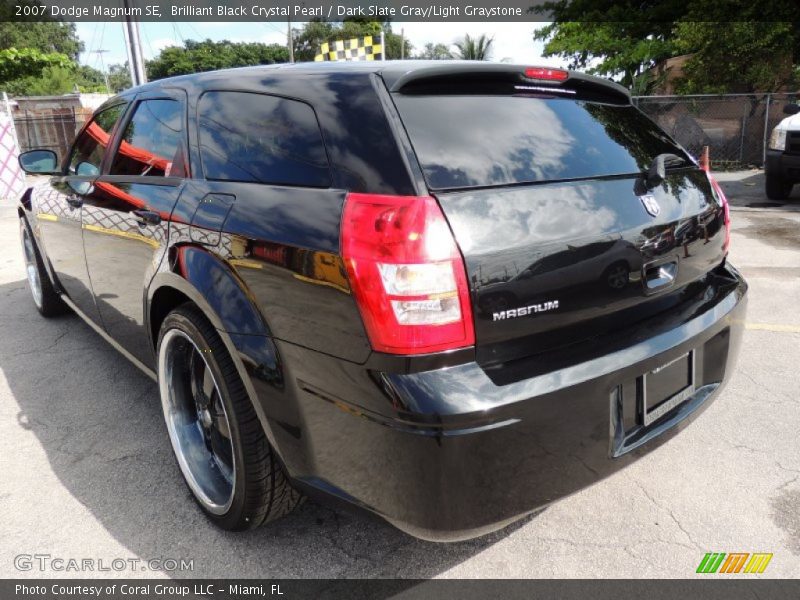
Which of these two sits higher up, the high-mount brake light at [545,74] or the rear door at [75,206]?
the high-mount brake light at [545,74]

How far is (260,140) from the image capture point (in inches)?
78.8

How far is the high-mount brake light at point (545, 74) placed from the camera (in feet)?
6.54

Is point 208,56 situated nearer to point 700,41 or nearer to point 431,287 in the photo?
point 700,41

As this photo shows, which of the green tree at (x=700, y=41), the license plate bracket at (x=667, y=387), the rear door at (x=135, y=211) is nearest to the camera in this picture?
the license plate bracket at (x=667, y=387)

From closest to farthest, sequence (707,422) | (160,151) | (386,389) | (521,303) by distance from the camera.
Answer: (386,389) < (521,303) < (160,151) < (707,422)

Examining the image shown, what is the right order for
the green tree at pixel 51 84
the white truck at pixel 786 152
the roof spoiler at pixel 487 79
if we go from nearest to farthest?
the roof spoiler at pixel 487 79 → the white truck at pixel 786 152 → the green tree at pixel 51 84

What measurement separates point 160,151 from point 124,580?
169 cm

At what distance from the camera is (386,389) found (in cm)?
151

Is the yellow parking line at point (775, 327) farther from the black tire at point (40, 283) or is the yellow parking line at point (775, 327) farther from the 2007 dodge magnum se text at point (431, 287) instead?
the black tire at point (40, 283)

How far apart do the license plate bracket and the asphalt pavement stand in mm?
500

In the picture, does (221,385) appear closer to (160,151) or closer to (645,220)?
(160,151)

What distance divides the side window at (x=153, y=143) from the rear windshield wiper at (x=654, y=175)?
66.1 inches

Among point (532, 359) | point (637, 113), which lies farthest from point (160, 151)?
point (637, 113)

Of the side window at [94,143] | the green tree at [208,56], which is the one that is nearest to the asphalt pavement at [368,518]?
the side window at [94,143]
